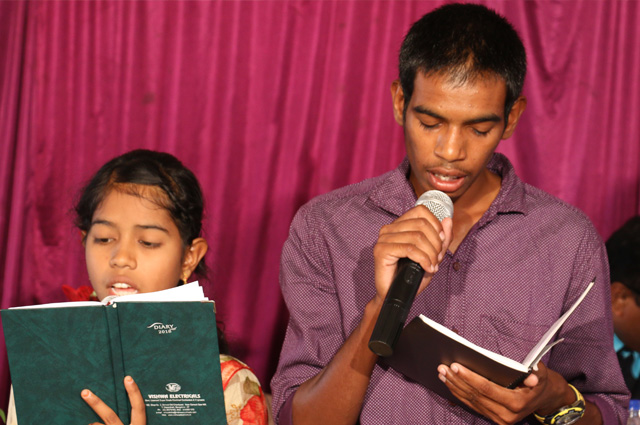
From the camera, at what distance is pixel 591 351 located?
1627 millimetres

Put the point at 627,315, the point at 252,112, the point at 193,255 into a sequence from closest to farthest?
the point at 193,255 → the point at 627,315 → the point at 252,112

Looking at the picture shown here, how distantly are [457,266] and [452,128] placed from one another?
1.05 ft

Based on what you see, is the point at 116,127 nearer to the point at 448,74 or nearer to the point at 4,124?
the point at 4,124

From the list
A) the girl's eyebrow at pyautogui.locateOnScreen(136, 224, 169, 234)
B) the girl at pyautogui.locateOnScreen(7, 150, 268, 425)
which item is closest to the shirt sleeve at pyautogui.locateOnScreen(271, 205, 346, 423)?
the girl at pyautogui.locateOnScreen(7, 150, 268, 425)

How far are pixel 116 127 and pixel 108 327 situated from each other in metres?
1.52

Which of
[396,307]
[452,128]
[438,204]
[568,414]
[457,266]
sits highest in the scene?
[452,128]

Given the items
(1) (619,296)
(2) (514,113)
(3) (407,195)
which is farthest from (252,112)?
(1) (619,296)

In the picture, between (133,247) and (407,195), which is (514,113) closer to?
(407,195)

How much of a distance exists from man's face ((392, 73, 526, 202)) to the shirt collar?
13 centimetres

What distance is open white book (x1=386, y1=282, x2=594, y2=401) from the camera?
1283mm

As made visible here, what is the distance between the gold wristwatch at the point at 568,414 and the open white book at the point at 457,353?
0.69 ft

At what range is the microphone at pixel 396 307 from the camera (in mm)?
1150

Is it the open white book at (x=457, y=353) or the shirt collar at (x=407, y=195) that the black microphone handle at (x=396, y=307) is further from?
the shirt collar at (x=407, y=195)

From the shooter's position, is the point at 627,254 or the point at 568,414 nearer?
the point at 568,414
